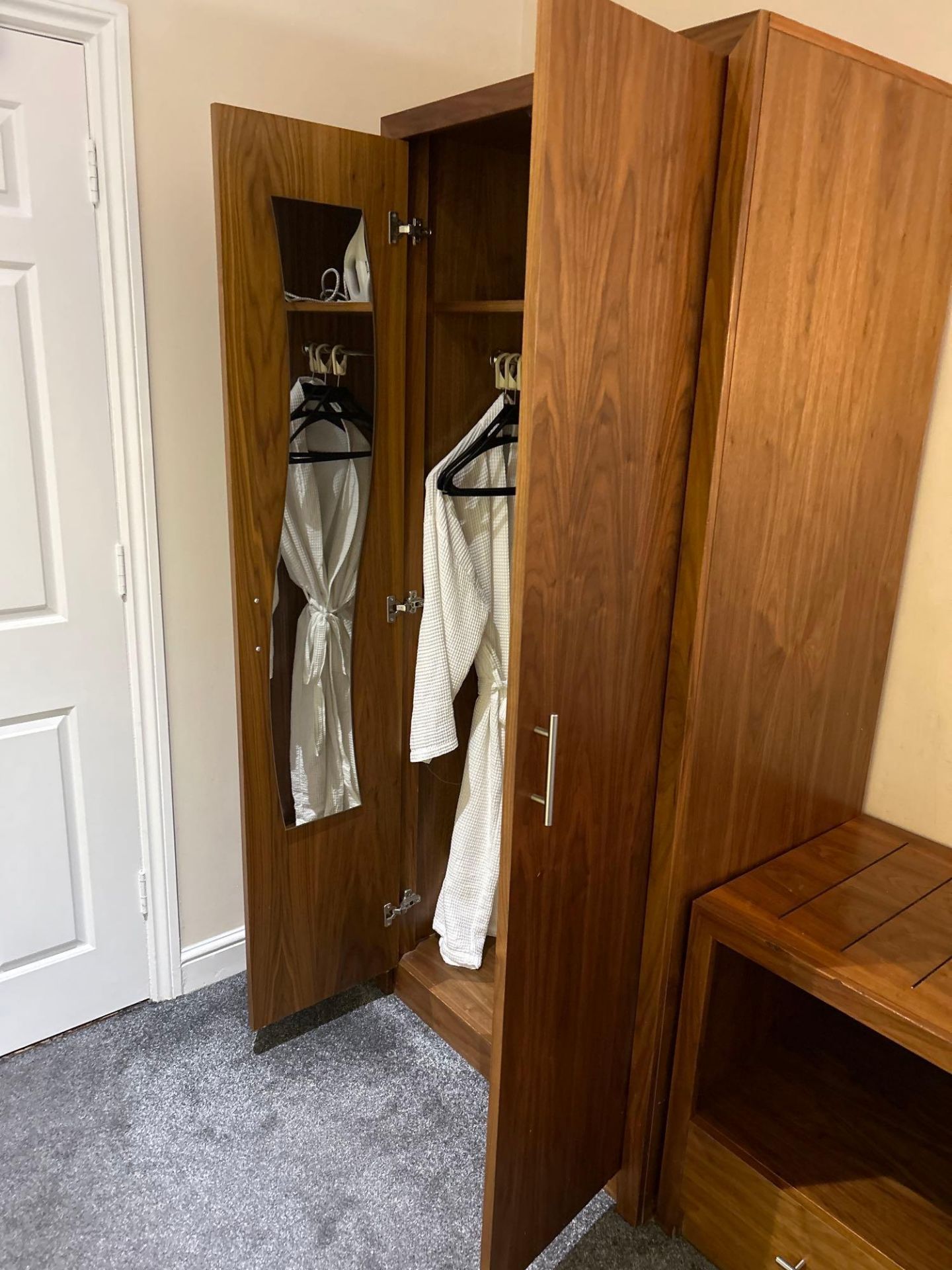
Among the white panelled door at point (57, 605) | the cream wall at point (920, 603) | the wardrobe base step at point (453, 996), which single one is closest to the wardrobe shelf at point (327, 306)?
the white panelled door at point (57, 605)

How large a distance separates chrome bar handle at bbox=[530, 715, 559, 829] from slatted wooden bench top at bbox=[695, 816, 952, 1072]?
40 centimetres

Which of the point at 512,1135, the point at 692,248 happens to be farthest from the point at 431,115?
the point at 512,1135

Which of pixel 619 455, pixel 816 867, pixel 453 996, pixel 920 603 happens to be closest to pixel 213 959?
pixel 453 996

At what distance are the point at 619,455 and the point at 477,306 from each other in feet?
2.31

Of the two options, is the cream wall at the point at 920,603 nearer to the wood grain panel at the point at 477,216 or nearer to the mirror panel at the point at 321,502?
the wood grain panel at the point at 477,216

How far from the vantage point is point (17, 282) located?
1734 millimetres

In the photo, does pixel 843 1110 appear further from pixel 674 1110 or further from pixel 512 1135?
pixel 512 1135

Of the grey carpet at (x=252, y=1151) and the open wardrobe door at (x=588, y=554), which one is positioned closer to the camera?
the open wardrobe door at (x=588, y=554)

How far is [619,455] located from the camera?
1250 millimetres

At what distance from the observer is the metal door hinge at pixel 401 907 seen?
2.20 meters

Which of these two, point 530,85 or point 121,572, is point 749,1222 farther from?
point 530,85

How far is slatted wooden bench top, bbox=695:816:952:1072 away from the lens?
50.6 inches

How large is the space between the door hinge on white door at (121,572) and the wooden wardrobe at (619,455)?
35cm

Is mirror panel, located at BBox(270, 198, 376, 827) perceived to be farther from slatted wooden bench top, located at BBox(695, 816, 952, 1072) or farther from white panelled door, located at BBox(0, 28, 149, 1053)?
slatted wooden bench top, located at BBox(695, 816, 952, 1072)
